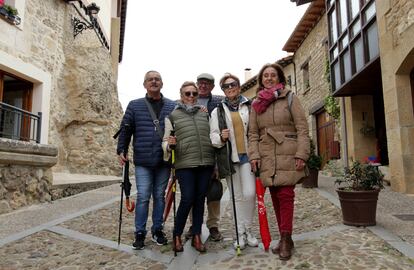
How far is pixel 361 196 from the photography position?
3.71m

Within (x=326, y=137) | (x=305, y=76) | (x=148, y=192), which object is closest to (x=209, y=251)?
(x=148, y=192)

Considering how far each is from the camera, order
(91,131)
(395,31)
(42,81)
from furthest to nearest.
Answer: (91,131) < (42,81) < (395,31)

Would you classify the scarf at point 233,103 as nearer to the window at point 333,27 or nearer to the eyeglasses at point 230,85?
the eyeglasses at point 230,85

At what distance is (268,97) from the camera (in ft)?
9.87

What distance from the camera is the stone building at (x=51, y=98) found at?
5.80 m

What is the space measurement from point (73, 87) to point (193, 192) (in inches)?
344

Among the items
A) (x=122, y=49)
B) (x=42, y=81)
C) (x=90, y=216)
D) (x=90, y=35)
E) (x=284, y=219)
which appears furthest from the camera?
(x=122, y=49)

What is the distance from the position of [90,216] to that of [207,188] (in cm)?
257

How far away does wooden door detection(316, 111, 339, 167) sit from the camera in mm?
11016

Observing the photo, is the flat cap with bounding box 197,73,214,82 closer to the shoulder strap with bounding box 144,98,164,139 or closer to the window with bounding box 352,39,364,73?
the shoulder strap with bounding box 144,98,164,139

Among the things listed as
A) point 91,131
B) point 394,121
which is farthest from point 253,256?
point 91,131

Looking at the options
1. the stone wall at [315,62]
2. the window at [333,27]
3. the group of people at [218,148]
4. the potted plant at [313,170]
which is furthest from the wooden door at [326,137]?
the group of people at [218,148]

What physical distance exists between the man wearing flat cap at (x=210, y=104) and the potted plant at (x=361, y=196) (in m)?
1.50

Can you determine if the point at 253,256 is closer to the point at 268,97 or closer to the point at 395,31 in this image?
the point at 268,97
